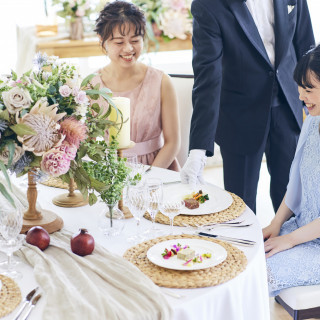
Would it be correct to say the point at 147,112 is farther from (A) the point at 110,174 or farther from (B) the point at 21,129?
(B) the point at 21,129

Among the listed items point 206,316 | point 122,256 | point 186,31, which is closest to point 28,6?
point 186,31

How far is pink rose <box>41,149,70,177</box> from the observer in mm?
1530

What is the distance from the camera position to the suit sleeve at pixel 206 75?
234 cm

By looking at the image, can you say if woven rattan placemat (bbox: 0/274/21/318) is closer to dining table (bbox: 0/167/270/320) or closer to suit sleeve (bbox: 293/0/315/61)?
dining table (bbox: 0/167/270/320)

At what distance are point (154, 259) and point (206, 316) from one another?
8.2 inches

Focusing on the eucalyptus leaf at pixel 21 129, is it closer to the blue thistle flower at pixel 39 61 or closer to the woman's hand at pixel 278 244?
the blue thistle flower at pixel 39 61

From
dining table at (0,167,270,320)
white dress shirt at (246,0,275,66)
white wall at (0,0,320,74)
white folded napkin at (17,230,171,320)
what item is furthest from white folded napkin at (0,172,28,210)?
white wall at (0,0,320,74)

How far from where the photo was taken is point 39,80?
1.65 m

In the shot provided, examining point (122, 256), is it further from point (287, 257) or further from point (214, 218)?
point (287, 257)

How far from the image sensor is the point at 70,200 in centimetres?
195

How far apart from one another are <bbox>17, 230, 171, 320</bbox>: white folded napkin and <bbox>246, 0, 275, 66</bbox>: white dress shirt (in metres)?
1.40

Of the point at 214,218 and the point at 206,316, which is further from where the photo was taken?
the point at 214,218

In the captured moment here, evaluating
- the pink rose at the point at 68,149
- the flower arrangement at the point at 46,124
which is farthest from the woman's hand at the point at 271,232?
the pink rose at the point at 68,149

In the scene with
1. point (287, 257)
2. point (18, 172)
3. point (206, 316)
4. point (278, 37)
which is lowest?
point (287, 257)
